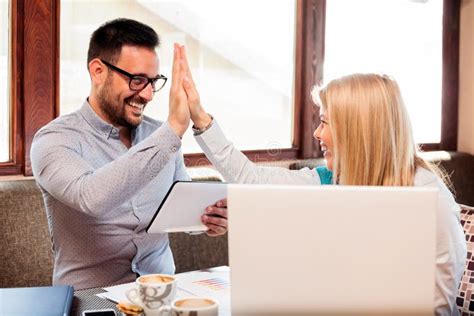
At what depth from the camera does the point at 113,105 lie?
2.01 metres

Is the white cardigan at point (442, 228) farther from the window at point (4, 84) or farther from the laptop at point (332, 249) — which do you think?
the window at point (4, 84)

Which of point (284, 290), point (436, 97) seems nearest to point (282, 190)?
Result: point (284, 290)

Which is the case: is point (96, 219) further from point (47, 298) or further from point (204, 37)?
point (204, 37)

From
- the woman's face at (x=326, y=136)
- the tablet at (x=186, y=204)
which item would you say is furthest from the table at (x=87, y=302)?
the woman's face at (x=326, y=136)

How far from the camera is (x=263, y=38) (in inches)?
128

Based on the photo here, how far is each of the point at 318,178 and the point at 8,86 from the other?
3.97 ft

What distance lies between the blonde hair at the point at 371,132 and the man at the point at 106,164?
432 millimetres

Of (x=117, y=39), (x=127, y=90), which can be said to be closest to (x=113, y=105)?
(x=127, y=90)

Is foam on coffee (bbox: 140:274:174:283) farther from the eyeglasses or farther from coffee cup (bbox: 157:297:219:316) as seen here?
the eyeglasses

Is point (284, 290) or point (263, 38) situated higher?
point (263, 38)

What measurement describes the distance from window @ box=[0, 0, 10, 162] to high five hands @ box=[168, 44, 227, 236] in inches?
38.0

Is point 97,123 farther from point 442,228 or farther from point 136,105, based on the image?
point 442,228

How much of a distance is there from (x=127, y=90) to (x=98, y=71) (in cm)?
11

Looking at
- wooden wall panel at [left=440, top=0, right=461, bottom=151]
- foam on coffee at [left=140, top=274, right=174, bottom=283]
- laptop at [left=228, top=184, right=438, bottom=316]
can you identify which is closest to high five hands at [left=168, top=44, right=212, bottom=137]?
foam on coffee at [left=140, top=274, right=174, bottom=283]
